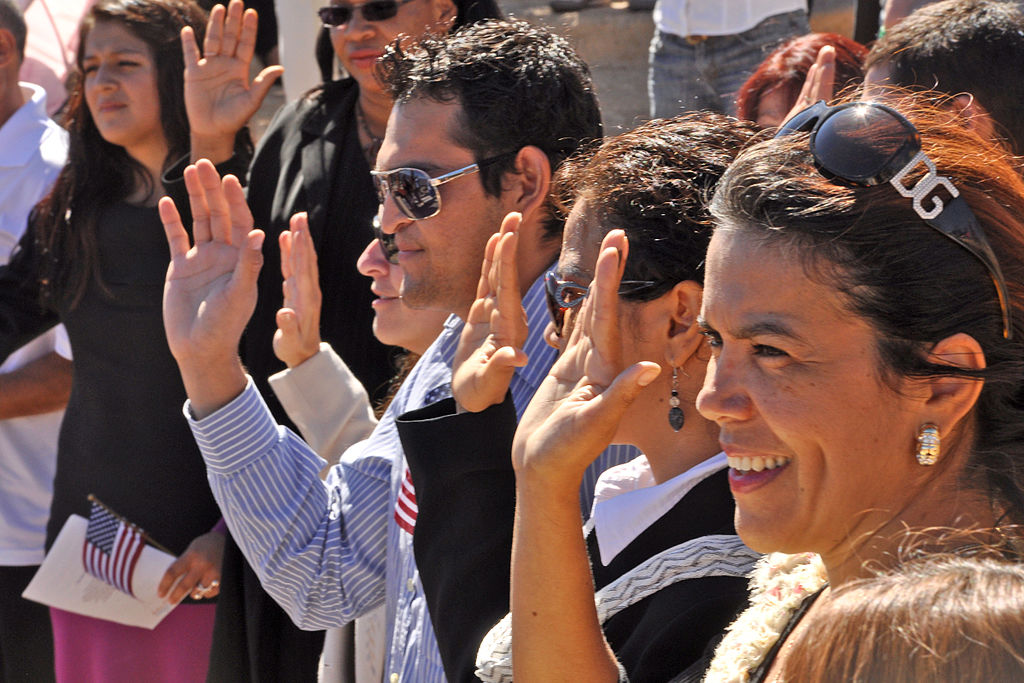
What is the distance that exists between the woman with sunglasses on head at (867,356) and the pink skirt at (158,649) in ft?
7.08

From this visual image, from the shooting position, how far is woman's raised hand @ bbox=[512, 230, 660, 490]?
148 cm

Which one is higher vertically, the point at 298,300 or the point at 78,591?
the point at 298,300

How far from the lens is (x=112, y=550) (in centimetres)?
312

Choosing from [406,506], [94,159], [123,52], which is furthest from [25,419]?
[406,506]

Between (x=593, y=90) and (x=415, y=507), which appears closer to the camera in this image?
(x=415, y=507)

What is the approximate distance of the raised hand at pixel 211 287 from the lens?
2.32m

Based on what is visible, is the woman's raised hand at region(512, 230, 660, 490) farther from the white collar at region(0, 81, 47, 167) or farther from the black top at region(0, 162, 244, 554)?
the white collar at region(0, 81, 47, 167)

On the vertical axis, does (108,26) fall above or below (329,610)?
above

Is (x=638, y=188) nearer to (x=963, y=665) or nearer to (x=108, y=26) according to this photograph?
(x=963, y=665)

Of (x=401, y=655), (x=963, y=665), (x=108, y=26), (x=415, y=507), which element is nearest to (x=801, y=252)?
(x=963, y=665)

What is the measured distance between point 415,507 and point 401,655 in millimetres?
257

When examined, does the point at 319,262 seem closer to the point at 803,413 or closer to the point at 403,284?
the point at 403,284

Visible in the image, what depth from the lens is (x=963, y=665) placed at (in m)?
0.92

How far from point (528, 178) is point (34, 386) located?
2.06 meters
